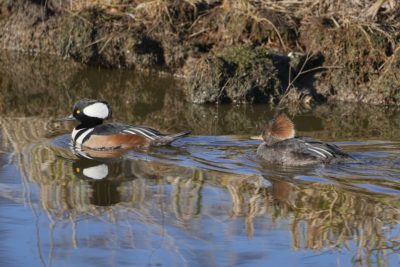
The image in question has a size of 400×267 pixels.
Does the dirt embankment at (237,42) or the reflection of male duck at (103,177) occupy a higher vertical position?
the dirt embankment at (237,42)

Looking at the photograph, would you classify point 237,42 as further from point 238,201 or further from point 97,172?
point 238,201

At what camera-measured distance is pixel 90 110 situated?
35.7 ft

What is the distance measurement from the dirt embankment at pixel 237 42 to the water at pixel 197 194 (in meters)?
0.48

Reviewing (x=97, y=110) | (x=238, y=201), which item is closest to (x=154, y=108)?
(x=97, y=110)

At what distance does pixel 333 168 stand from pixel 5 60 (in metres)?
8.22

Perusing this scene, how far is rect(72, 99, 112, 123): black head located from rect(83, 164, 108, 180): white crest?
1.44 m

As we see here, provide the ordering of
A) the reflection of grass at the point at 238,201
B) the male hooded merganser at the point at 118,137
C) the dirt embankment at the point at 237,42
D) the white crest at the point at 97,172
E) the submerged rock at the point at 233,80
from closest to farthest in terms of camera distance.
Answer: the reflection of grass at the point at 238,201, the white crest at the point at 97,172, the male hooded merganser at the point at 118,137, the submerged rock at the point at 233,80, the dirt embankment at the point at 237,42

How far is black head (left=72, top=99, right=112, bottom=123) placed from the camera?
35.7ft

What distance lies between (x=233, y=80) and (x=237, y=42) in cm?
150

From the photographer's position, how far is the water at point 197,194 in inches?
259

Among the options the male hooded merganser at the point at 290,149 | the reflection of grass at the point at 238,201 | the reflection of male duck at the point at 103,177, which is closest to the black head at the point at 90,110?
the reflection of male duck at the point at 103,177

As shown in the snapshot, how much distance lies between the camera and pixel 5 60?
51.3ft

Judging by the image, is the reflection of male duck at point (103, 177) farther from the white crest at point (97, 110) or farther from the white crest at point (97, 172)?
the white crest at point (97, 110)

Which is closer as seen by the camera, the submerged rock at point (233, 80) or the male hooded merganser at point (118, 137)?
the male hooded merganser at point (118, 137)
